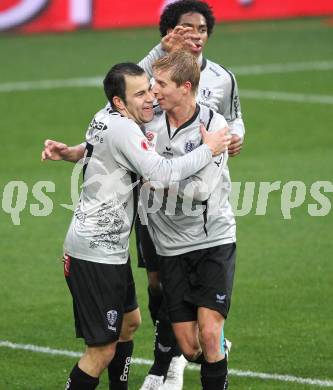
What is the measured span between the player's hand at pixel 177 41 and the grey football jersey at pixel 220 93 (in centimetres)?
25

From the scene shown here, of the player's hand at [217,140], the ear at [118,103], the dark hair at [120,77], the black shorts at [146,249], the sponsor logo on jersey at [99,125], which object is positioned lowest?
the black shorts at [146,249]

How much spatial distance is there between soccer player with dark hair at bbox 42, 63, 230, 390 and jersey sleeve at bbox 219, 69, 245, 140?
135 centimetres

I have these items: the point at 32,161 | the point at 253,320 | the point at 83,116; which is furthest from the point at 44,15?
the point at 253,320

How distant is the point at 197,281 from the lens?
26.3ft

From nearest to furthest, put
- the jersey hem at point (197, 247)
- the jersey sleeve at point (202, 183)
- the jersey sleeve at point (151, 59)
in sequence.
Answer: the jersey sleeve at point (202, 183) → the jersey hem at point (197, 247) → the jersey sleeve at point (151, 59)

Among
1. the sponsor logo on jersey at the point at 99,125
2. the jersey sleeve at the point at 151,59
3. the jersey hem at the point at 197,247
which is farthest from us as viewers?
the jersey sleeve at the point at 151,59

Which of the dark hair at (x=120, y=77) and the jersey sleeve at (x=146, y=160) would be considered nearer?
the jersey sleeve at (x=146, y=160)

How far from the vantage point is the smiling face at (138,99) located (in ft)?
25.0

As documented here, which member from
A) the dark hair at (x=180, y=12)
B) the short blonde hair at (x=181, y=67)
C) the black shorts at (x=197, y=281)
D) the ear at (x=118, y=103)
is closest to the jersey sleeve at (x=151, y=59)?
the dark hair at (x=180, y=12)

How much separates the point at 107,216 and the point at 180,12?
2.14 meters

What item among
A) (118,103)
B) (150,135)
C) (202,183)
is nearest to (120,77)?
(118,103)

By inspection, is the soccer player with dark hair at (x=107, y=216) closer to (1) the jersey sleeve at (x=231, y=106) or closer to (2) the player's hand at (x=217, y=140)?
(2) the player's hand at (x=217, y=140)

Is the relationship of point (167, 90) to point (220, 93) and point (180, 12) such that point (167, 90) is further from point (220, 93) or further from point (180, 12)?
point (180, 12)
